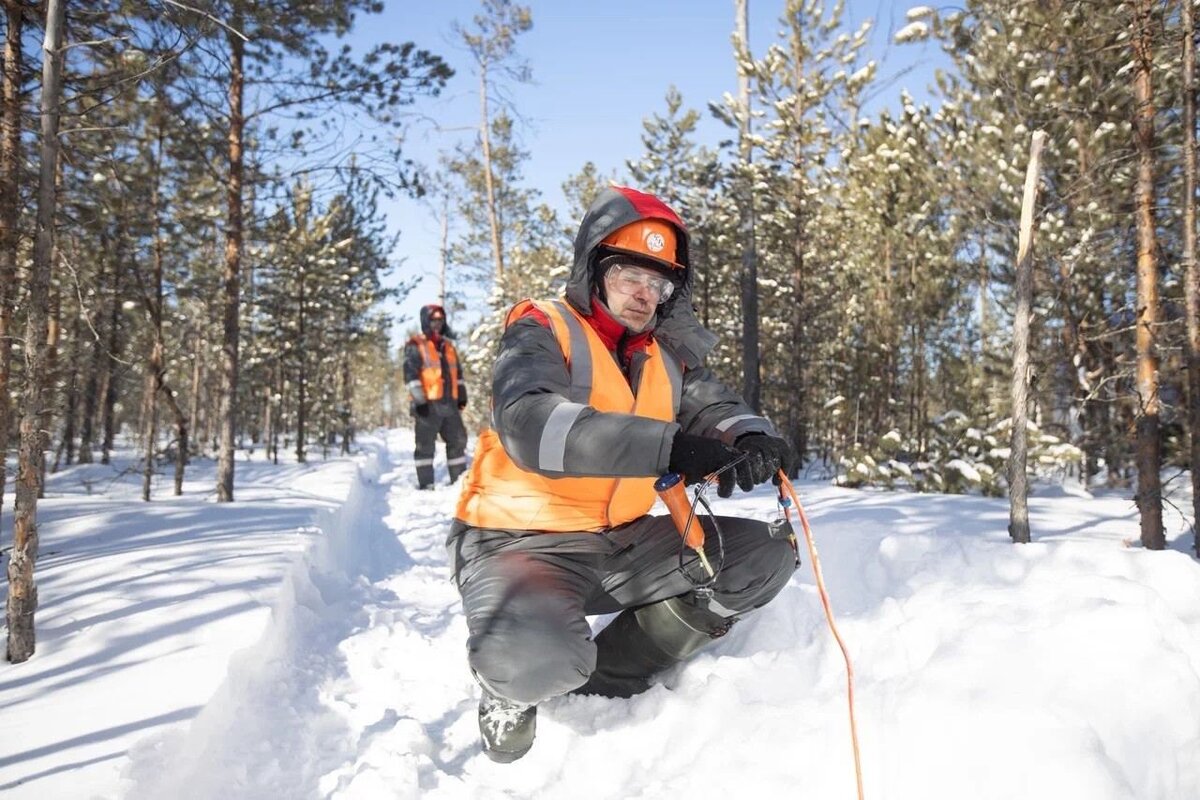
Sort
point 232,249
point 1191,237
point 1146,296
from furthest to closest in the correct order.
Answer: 1. point 232,249
2. point 1146,296
3. point 1191,237

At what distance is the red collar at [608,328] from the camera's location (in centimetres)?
284

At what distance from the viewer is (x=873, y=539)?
373 centimetres

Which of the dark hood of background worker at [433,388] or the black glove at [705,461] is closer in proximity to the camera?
the black glove at [705,461]

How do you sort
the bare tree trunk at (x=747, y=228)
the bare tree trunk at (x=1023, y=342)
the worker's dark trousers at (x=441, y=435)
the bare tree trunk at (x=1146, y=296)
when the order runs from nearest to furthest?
the bare tree trunk at (x=1023, y=342) → the bare tree trunk at (x=1146, y=296) → the worker's dark trousers at (x=441, y=435) → the bare tree trunk at (x=747, y=228)

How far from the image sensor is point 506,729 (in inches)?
94.3

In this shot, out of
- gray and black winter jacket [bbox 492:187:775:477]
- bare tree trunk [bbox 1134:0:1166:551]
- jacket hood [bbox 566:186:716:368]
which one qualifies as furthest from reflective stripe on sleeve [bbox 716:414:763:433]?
bare tree trunk [bbox 1134:0:1166:551]

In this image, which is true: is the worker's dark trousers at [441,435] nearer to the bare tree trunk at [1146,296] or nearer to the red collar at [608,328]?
the red collar at [608,328]

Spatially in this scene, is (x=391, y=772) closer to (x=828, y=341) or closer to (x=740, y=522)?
(x=740, y=522)

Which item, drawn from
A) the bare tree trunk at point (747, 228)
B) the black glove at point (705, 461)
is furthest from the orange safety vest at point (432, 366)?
the black glove at point (705, 461)

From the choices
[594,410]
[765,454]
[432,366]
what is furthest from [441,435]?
[765,454]

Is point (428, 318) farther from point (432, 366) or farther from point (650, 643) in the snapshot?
point (650, 643)

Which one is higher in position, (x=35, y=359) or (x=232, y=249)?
(x=232, y=249)

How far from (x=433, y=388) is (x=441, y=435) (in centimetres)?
72

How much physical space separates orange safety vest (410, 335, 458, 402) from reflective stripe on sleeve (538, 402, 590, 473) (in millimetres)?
7803
